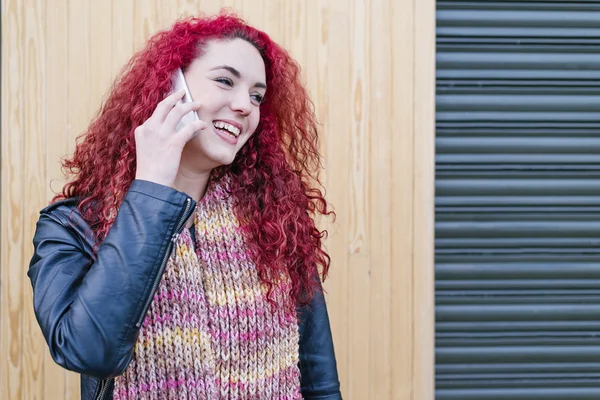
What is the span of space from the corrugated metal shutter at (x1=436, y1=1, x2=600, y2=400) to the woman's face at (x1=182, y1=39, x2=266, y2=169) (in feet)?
4.18

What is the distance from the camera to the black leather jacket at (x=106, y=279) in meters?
1.17

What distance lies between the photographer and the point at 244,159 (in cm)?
182

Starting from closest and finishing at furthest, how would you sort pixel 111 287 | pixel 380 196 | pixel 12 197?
1. pixel 111 287
2. pixel 12 197
3. pixel 380 196

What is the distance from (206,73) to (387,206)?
1.19 m

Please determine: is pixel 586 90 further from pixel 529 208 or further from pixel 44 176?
pixel 44 176

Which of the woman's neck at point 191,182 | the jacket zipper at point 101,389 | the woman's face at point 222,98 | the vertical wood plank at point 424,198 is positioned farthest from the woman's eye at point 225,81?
the vertical wood plank at point 424,198

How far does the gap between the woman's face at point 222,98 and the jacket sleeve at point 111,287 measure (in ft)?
0.86

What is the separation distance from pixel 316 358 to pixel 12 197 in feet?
4.84

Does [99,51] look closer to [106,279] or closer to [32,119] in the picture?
[32,119]

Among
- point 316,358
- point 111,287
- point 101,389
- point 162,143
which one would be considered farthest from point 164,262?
point 316,358

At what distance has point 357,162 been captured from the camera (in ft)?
8.11

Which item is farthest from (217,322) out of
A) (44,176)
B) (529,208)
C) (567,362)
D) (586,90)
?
(586,90)

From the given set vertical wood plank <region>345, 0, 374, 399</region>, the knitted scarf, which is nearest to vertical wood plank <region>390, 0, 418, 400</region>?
vertical wood plank <region>345, 0, 374, 399</region>

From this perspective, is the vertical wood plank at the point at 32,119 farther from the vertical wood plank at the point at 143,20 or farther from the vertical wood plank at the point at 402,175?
the vertical wood plank at the point at 402,175
